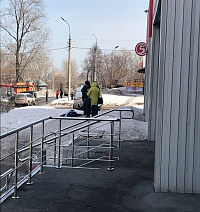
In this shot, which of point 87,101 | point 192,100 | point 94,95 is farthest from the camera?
point 87,101

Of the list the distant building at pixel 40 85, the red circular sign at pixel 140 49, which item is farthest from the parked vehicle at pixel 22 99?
the distant building at pixel 40 85

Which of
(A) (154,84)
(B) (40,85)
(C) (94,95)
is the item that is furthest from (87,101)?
(B) (40,85)

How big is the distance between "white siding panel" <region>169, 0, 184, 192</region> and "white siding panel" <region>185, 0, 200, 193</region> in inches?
6.3

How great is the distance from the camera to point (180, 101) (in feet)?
15.6

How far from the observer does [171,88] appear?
4.75 m

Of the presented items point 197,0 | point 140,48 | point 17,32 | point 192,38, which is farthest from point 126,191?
point 17,32

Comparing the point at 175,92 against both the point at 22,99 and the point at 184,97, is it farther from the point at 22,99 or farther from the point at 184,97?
the point at 22,99

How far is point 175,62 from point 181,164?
4.66ft

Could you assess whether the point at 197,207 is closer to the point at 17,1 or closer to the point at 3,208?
the point at 3,208

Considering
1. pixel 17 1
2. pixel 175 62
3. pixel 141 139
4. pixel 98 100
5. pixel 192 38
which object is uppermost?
pixel 17 1

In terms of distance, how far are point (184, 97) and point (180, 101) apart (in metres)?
0.08

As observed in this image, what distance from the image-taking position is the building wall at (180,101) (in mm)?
4660

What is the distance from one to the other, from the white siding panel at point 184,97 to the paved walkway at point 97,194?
304 millimetres

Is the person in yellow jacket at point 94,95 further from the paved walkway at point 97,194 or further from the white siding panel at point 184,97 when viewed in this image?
the white siding panel at point 184,97
